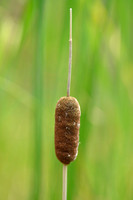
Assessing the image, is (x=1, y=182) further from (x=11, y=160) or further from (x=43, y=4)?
(x=43, y=4)

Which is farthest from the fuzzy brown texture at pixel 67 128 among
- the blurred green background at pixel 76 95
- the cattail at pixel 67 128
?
the blurred green background at pixel 76 95

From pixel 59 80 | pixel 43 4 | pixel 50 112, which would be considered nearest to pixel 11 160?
pixel 50 112

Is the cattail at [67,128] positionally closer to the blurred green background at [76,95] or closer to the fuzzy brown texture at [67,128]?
the fuzzy brown texture at [67,128]

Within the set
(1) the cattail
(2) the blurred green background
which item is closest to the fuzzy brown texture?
(1) the cattail

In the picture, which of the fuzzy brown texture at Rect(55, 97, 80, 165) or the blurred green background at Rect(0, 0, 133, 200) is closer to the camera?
the fuzzy brown texture at Rect(55, 97, 80, 165)

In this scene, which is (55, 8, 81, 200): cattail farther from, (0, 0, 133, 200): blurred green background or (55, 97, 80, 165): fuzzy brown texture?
(0, 0, 133, 200): blurred green background

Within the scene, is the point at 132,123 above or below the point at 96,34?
below

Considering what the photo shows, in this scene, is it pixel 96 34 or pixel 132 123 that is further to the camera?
pixel 132 123
